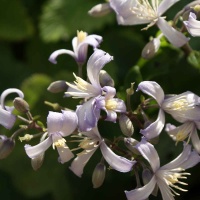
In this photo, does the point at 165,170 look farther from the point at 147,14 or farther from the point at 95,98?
the point at 147,14

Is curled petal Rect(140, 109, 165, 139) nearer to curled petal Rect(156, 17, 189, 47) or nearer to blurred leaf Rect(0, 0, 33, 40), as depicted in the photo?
curled petal Rect(156, 17, 189, 47)

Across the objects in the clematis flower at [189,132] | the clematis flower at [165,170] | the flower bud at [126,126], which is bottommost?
the clematis flower at [165,170]

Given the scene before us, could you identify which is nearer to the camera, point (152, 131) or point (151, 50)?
point (152, 131)

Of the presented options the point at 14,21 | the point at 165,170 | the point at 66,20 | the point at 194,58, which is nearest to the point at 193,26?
the point at 194,58

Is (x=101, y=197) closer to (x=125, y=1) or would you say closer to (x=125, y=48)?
(x=125, y=48)

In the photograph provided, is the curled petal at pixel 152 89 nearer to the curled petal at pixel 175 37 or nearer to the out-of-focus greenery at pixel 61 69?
the curled petal at pixel 175 37

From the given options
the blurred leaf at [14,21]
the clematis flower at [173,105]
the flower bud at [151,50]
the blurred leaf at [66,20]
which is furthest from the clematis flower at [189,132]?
the blurred leaf at [14,21]
